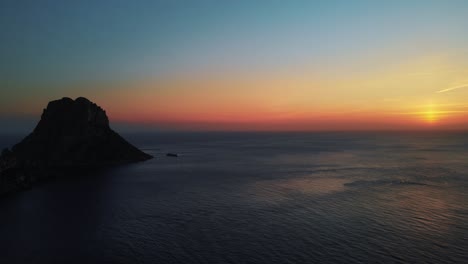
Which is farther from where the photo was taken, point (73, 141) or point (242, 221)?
point (73, 141)

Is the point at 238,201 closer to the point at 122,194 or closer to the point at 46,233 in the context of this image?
the point at 122,194

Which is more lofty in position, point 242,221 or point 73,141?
point 73,141

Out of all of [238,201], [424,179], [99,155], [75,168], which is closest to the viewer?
[238,201]

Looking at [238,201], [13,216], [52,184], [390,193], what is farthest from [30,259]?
[390,193]

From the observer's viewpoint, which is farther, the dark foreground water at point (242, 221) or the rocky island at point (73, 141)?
the rocky island at point (73, 141)

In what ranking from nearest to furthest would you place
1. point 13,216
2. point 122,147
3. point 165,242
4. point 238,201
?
1. point 165,242
2. point 13,216
3. point 238,201
4. point 122,147

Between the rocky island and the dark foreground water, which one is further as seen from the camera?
the rocky island

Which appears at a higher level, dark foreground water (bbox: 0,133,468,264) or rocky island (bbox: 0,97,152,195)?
rocky island (bbox: 0,97,152,195)

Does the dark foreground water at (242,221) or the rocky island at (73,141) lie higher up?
the rocky island at (73,141)
